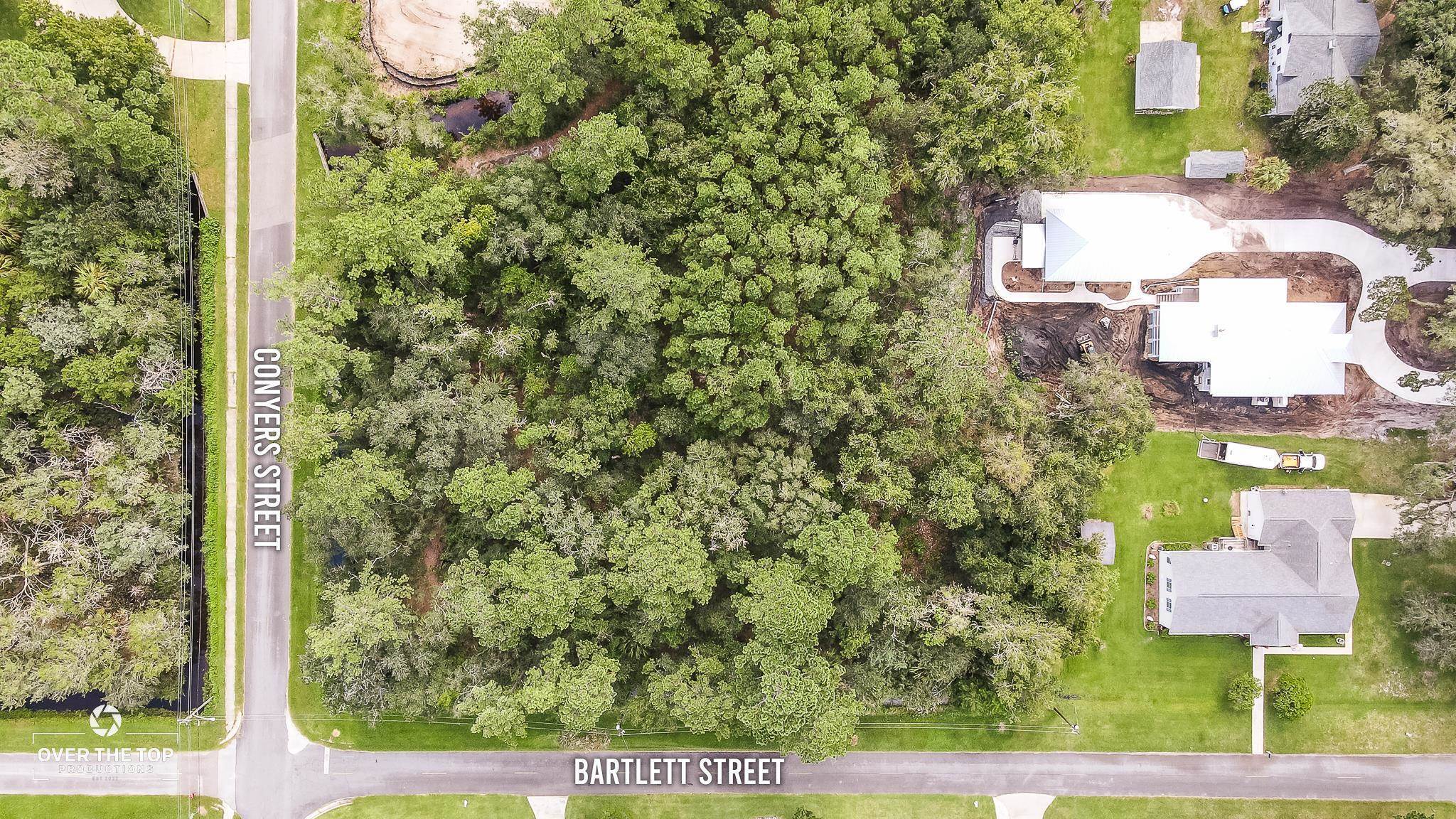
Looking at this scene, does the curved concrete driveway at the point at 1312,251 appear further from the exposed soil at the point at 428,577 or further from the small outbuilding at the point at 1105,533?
Answer: the exposed soil at the point at 428,577

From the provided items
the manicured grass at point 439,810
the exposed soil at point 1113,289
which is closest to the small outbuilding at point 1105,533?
the exposed soil at point 1113,289

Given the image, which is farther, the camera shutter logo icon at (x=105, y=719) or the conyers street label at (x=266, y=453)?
the conyers street label at (x=266, y=453)

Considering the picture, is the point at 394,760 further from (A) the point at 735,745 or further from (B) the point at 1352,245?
(B) the point at 1352,245

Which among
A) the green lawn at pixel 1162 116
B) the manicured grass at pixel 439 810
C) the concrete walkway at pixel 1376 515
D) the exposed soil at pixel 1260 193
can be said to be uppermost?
the green lawn at pixel 1162 116

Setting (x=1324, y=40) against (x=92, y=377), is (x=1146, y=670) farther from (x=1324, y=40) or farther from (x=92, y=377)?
(x=92, y=377)

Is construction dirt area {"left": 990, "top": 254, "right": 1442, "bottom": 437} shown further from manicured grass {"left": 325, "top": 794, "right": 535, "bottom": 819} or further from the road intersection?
manicured grass {"left": 325, "top": 794, "right": 535, "bottom": 819}

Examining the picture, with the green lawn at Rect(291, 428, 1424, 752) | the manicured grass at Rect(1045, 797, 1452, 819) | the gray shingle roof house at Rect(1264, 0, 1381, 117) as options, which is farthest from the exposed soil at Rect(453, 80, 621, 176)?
the manicured grass at Rect(1045, 797, 1452, 819)

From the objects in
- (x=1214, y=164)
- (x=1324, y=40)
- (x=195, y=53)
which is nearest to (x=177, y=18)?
(x=195, y=53)
